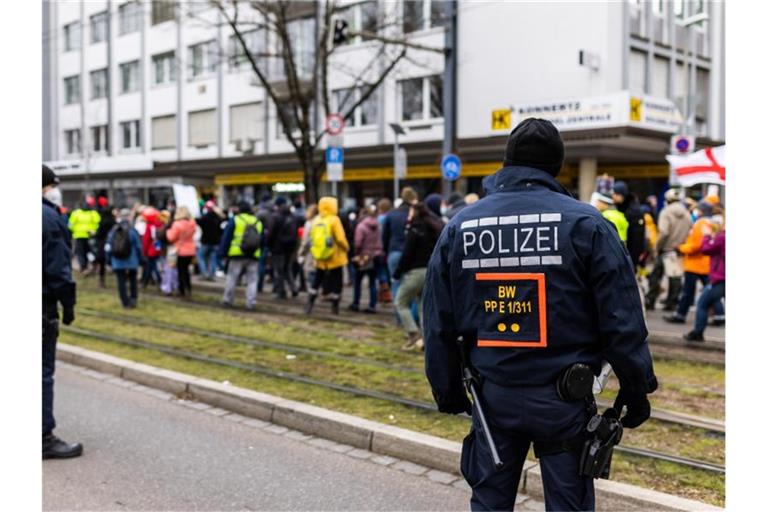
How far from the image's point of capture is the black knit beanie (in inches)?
→ 115

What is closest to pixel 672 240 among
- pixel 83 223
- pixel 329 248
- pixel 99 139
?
pixel 329 248

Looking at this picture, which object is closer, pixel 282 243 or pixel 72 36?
pixel 282 243

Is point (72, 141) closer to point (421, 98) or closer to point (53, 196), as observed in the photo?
point (421, 98)

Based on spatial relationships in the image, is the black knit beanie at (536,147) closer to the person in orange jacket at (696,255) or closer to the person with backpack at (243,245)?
the person in orange jacket at (696,255)

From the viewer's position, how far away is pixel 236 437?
19.2 ft

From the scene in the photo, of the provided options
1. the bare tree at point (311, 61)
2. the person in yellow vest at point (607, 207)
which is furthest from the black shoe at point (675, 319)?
the bare tree at point (311, 61)

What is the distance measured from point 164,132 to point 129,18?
6.69m

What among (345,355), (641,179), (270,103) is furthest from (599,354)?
(270,103)

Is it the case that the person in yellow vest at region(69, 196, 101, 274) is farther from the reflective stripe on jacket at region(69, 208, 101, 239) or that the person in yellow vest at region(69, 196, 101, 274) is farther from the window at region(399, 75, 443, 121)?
the window at region(399, 75, 443, 121)

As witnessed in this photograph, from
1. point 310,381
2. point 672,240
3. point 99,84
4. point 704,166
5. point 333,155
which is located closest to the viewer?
point 310,381

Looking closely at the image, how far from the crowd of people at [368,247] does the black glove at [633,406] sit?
17.2ft

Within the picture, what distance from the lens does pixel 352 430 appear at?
5.67m

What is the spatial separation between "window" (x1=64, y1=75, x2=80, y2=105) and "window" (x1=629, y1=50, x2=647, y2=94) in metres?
32.2

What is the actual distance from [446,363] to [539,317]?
1.48 ft
